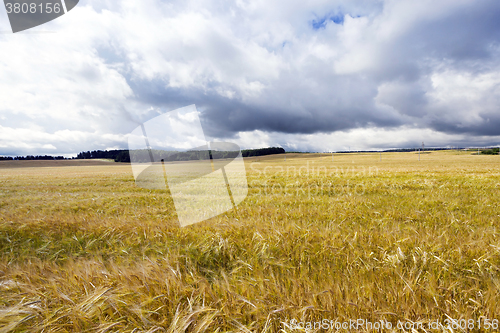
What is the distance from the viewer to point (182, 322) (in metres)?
1.85

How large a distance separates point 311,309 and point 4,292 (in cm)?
377

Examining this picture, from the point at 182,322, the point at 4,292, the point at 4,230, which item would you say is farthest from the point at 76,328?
Result: the point at 4,230

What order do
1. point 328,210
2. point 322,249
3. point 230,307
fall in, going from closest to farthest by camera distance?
point 230,307 → point 322,249 → point 328,210

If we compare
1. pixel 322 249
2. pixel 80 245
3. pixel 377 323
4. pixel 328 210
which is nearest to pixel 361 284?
pixel 377 323

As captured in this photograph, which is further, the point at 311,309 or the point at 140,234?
the point at 140,234

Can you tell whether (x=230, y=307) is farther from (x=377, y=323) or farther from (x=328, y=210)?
(x=328, y=210)

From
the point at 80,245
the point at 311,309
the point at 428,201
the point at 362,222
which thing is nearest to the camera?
the point at 311,309

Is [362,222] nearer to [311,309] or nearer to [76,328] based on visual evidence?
[311,309]

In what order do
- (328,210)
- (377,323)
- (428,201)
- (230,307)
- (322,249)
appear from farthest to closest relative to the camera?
(428,201) → (328,210) → (322,249) → (230,307) → (377,323)

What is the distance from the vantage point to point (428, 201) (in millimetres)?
6914

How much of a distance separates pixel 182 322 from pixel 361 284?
2.14 metres

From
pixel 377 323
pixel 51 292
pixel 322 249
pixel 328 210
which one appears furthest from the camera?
pixel 328 210

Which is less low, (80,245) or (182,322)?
(182,322)

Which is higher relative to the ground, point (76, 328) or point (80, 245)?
point (76, 328)
